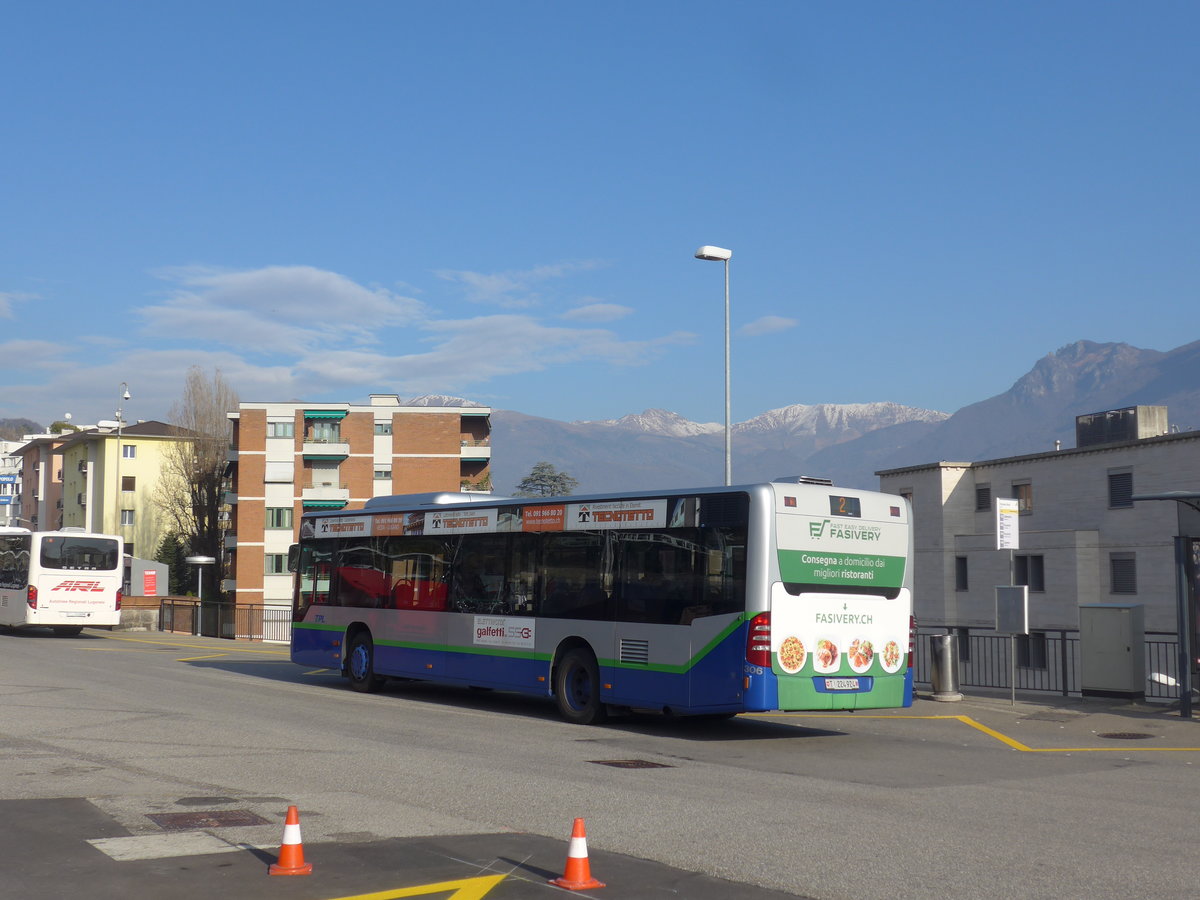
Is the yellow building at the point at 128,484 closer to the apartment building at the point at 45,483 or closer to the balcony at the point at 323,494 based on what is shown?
the apartment building at the point at 45,483

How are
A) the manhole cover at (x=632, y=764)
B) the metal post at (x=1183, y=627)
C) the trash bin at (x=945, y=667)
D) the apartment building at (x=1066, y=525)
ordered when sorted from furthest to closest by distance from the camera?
1. the apartment building at (x=1066, y=525)
2. the trash bin at (x=945, y=667)
3. the metal post at (x=1183, y=627)
4. the manhole cover at (x=632, y=764)

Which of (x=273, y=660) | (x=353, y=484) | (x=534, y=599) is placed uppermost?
(x=353, y=484)

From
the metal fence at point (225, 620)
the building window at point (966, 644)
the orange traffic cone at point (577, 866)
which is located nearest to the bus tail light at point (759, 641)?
the orange traffic cone at point (577, 866)

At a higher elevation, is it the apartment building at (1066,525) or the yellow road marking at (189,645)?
the apartment building at (1066,525)

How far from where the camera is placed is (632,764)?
1229cm

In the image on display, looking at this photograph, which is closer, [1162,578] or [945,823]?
[945,823]

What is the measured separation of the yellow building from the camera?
9719 cm

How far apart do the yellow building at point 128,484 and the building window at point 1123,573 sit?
6993cm

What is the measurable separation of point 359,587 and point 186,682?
335cm

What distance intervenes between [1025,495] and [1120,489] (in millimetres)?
5598

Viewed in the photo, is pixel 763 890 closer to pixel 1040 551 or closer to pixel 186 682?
pixel 186 682

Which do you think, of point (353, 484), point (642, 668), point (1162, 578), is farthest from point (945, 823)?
point (353, 484)

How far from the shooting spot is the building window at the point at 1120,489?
166 ft

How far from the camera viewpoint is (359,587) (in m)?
20.8
